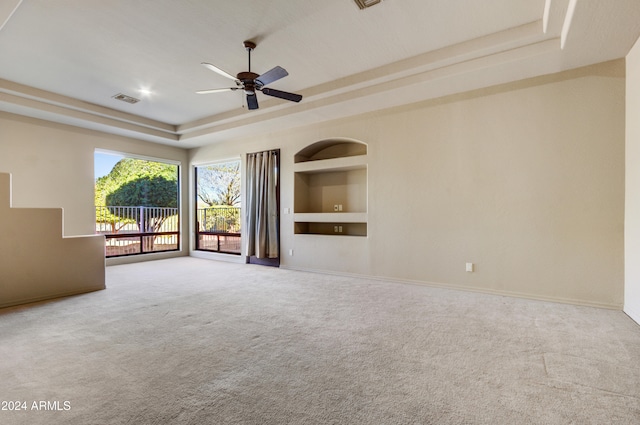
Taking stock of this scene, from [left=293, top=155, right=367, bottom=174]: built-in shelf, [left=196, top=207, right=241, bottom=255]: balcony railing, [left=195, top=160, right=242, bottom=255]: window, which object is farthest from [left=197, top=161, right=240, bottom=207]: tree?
[left=293, top=155, right=367, bottom=174]: built-in shelf

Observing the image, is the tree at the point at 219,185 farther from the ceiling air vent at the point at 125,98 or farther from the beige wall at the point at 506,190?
the beige wall at the point at 506,190

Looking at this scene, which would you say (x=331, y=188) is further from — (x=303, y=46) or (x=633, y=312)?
(x=633, y=312)

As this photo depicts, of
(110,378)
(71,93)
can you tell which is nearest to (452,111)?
(110,378)

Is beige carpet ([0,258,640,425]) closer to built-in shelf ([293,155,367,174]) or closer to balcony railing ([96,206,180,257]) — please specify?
built-in shelf ([293,155,367,174])

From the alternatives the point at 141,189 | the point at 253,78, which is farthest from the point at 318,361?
the point at 141,189

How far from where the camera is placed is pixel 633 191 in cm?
322

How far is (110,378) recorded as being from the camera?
2.04 metres

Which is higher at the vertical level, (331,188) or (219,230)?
(331,188)

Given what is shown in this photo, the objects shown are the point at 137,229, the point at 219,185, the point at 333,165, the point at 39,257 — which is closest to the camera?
the point at 39,257

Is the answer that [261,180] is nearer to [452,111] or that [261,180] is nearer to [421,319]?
[452,111]

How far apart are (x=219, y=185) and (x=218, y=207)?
646 millimetres

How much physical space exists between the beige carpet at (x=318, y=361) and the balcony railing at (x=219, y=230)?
361cm

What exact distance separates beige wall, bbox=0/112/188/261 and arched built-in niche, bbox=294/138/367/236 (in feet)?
14.0

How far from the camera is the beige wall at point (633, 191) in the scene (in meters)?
3.11
